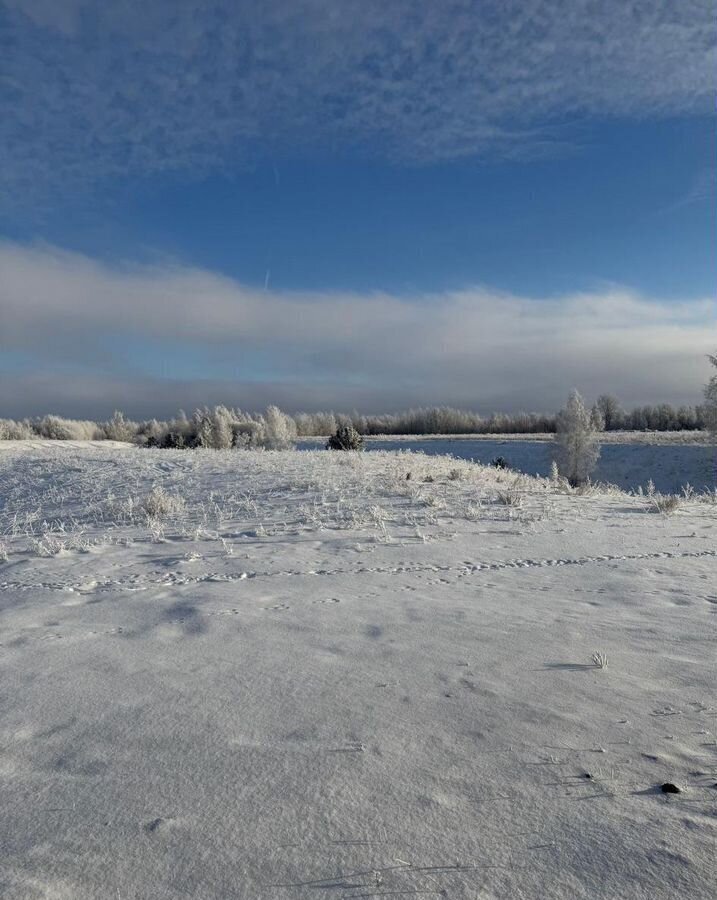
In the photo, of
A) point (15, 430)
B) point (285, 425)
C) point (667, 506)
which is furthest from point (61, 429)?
point (667, 506)

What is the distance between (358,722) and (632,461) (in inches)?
1841

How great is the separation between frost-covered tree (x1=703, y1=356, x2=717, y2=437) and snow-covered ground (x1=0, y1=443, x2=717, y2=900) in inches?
1065

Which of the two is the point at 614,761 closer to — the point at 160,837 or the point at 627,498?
the point at 160,837

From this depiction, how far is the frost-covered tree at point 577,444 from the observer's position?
133 ft

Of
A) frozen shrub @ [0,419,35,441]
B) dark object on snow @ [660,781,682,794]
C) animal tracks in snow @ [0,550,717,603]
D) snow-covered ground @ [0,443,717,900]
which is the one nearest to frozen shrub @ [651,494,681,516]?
snow-covered ground @ [0,443,717,900]

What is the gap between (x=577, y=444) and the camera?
134 feet

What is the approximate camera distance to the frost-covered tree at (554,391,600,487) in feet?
133

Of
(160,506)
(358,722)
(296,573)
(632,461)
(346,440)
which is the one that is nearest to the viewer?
(358,722)

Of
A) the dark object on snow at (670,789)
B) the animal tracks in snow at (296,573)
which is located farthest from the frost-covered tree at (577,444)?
the dark object on snow at (670,789)

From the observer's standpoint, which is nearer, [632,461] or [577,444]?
[577,444]

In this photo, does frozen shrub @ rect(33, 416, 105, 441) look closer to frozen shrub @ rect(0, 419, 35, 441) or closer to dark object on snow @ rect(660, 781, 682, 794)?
frozen shrub @ rect(0, 419, 35, 441)

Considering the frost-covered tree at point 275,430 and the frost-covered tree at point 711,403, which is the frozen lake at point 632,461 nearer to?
the frost-covered tree at point 711,403

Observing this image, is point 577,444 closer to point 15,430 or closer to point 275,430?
point 275,430

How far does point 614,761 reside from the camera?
2557mm
